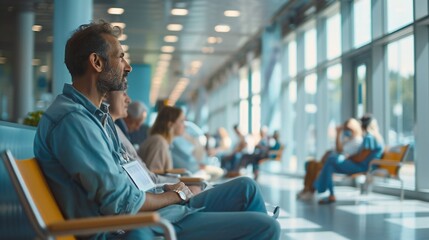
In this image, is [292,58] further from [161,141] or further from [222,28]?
[161,141]

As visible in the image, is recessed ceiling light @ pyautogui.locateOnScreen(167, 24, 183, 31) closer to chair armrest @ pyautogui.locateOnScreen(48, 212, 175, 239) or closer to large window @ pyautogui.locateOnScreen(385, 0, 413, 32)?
large window @ pyautogui.locateOnScreen(385, 0, 413, 32)

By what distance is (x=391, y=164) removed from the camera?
7836 mm

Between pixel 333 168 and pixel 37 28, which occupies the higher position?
pixel 37 28

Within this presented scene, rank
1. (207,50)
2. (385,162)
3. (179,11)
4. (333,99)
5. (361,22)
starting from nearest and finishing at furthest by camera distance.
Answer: (385,162) → (361,22) → (333,99) → (179,11) → (207,50)

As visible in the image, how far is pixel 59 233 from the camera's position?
1528 mm

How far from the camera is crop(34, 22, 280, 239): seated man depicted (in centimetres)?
190

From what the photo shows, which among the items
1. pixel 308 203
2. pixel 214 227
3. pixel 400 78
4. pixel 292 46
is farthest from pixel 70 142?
pixel 292 46

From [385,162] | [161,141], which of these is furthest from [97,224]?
[385,162]

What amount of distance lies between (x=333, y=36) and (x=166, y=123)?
852 cm

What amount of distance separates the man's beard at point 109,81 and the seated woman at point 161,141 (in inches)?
101

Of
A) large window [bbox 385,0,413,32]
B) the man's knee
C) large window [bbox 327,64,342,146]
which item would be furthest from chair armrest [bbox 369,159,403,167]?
the man's knee

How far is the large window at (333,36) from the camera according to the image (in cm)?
1234

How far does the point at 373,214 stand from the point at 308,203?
160cm

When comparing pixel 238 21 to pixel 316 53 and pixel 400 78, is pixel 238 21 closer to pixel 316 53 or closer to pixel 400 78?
pixel 316 53
